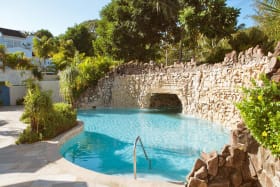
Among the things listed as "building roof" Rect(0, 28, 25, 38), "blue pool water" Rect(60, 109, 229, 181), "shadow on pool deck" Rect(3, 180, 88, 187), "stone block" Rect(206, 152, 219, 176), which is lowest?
"blue pool water" Rect(60, 109, 229, 181)

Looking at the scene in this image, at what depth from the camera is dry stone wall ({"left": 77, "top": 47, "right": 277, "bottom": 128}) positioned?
11.1 m

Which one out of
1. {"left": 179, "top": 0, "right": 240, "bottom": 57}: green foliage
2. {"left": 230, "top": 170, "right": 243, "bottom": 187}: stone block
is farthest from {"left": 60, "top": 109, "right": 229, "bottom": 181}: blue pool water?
{"left": 179, "top": 0, "right": 240, "bottom": 57}: green foliage

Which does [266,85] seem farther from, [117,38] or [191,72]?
[117,38]

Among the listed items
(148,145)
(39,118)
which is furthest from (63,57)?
(148,145)

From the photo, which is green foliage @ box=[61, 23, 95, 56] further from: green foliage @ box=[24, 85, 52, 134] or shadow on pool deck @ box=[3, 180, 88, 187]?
shadow on pool deck @ box=[3, 180, 88, 187]

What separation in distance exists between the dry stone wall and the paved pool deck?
4.13 m

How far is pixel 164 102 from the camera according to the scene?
21.5m

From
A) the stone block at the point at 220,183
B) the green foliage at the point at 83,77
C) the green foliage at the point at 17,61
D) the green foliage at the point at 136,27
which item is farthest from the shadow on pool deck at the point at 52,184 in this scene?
the green foliage at the point at 17,61

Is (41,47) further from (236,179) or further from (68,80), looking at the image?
(236,179)

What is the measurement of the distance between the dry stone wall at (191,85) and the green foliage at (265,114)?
4.21ft

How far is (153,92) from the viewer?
61.2ft

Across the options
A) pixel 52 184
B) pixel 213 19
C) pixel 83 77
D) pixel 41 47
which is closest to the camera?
pixel 52 184

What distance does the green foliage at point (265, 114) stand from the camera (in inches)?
138

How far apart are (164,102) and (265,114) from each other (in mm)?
17789
